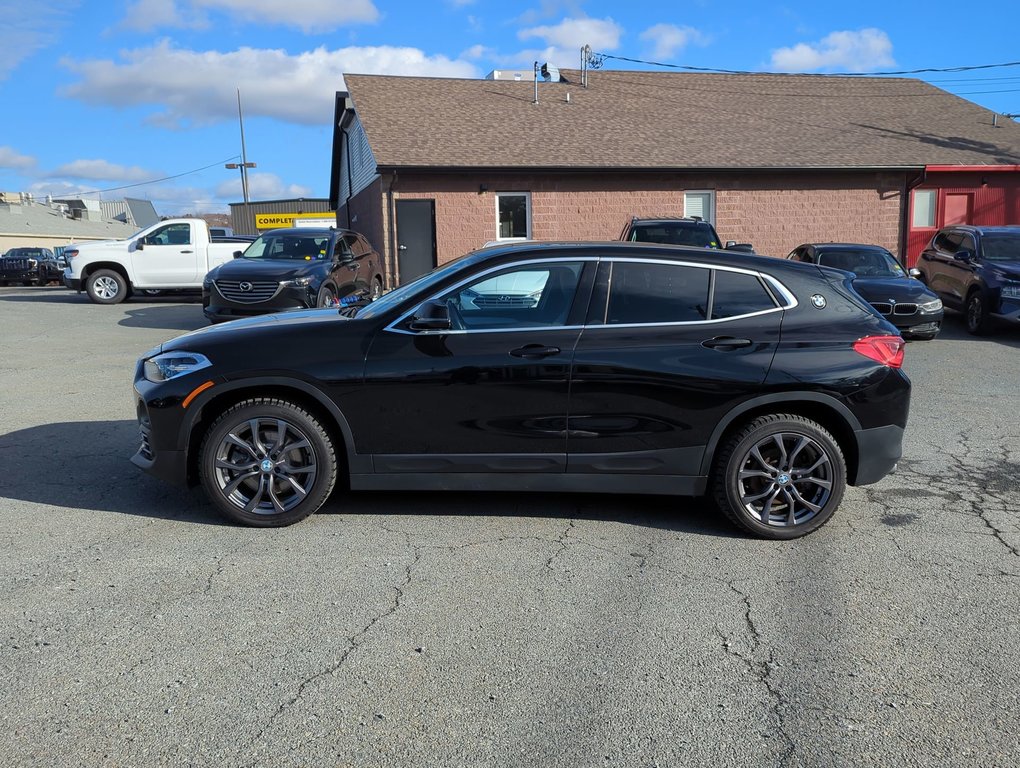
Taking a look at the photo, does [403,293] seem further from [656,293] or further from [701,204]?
[701,204]

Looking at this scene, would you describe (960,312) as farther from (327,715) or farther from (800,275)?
(327,715)

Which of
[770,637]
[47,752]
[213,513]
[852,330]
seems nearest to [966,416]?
[852,330]

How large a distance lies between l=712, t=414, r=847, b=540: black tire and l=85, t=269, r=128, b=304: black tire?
57.4 ft

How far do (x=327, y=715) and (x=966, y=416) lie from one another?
7.07 metres

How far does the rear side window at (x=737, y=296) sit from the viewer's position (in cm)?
496

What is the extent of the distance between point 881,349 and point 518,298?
2.09m

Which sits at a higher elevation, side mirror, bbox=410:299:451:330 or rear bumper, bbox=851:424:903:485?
side mirror, bbox=410:299:451:330

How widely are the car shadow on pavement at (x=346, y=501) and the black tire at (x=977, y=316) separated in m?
10.4

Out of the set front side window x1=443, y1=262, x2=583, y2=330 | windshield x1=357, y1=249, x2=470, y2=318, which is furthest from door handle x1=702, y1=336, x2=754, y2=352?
windshield x1=357, y1=249, x2=470, y2=318

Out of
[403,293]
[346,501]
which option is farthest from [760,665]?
[403,293]

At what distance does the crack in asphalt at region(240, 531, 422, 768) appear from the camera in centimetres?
298

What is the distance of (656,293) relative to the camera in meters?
4.97

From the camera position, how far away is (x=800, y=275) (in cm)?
506

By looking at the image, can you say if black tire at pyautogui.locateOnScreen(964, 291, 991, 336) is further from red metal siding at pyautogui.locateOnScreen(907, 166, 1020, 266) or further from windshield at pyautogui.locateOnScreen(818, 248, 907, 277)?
red metal siding at pyautogui.locateOnScreen(907, 166, 1020, 266)
